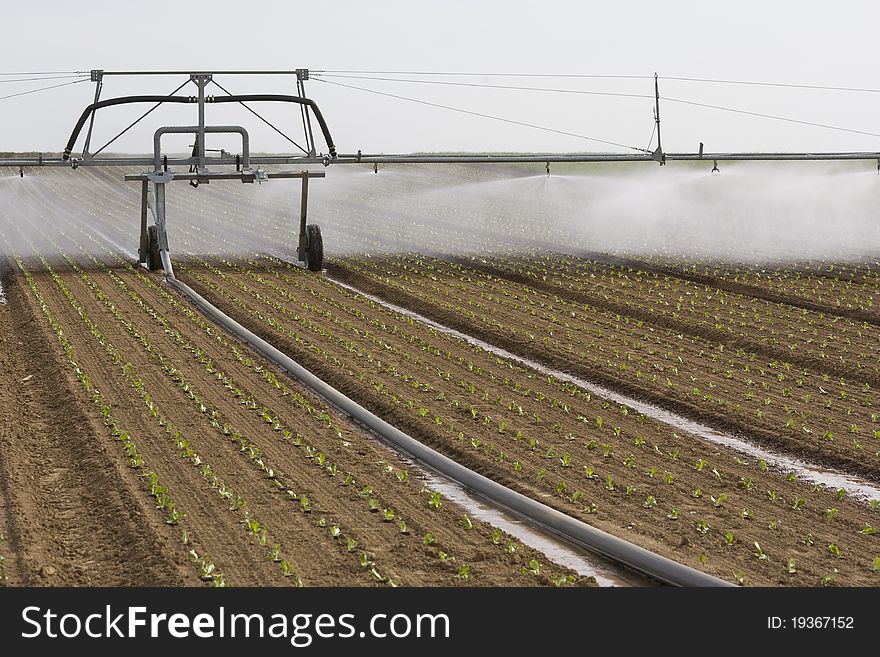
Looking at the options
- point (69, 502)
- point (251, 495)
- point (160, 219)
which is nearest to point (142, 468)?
point (69, 502)

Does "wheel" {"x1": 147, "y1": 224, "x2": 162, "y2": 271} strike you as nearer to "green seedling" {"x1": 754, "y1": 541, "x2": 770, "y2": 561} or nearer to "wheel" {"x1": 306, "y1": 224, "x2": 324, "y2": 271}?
"wheel" {"x1": 306, "y1": 224, "x2": 324, "y2": 271}

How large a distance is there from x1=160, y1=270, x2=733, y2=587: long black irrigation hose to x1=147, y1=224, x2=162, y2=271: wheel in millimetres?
8374

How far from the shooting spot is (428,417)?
1056cm

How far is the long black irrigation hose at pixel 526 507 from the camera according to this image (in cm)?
672

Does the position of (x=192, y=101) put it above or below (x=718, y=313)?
above

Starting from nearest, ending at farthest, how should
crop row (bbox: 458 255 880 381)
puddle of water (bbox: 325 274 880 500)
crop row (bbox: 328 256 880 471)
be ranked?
puddle of water (bbox: 325 274 880 500)
crop row (bbox: 328 256 880 471)
crop row (bbox: 458 255 880 381)

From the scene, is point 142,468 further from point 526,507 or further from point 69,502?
point 526,507

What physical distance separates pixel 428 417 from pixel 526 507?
2.67 m

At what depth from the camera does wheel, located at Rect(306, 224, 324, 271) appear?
21.0 meters

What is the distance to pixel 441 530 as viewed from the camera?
24.9 ft

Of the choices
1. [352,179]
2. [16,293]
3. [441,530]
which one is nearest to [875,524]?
[441,530]

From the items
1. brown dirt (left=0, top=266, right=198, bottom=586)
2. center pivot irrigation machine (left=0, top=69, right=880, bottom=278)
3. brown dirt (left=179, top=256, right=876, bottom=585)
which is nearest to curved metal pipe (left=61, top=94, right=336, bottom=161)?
center pivot irrigation machine (left=0, top=69, right=880, bottom=278)
